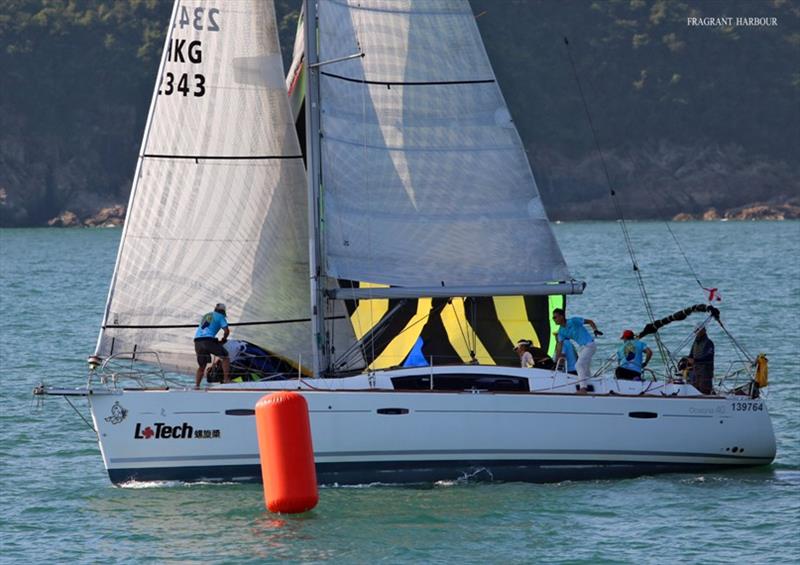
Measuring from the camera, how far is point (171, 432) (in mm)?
20766

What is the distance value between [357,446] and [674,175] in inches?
4124

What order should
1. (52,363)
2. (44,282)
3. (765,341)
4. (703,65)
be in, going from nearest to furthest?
(52,363)
(765,341)
(44,282)
(703,65)

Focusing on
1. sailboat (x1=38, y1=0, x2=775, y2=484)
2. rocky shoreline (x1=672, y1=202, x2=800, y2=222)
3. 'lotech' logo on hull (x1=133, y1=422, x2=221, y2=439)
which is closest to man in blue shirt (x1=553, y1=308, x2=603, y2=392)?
sailboat (x1=38, y1=0, x2=775, y2=484)

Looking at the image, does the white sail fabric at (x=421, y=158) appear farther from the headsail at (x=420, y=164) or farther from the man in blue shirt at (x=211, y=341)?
the man in blue shirt at (x=211, y=341)

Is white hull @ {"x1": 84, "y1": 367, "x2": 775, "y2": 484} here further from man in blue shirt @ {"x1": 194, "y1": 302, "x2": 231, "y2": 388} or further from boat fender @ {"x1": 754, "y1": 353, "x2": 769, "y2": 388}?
boat fender @ {"x1": 754, "y1": 353, "x2": 769, "y2": 388}

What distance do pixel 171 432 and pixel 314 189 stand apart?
3718 mm

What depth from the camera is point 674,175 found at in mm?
123062

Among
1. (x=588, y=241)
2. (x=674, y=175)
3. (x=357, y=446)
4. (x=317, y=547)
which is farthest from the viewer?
(x=674, y=175)

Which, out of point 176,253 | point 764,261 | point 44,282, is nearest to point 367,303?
point 176,253

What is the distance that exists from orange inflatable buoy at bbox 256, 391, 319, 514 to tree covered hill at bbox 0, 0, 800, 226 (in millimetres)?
96445

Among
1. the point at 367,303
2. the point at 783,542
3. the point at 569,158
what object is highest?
the point at 569,158

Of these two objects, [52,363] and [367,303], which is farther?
[52,363]

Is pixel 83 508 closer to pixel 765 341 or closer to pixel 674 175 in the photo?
pixel 765 341

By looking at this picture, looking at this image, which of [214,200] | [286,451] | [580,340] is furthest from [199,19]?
[580,340]
